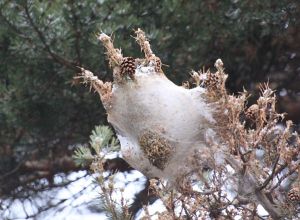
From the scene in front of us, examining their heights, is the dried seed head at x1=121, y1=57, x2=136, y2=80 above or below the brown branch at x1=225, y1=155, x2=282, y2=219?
above

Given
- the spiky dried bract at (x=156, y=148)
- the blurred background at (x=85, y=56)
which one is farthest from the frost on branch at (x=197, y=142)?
the blurred background at (x=85, y=56)

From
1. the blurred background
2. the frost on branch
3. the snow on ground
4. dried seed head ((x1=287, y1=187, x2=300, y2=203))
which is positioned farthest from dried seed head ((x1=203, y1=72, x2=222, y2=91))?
the snow on ground

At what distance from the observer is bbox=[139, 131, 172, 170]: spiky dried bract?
5.04 ft

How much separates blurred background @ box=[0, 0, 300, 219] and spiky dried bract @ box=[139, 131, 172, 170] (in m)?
0.87

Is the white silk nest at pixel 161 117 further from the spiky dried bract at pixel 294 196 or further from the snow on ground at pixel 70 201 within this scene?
the snow on ground at pixel 70 201

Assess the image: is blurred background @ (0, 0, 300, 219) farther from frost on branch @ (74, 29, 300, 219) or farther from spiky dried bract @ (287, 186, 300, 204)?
spiky dried bract @ (287, 186, 300, 204)

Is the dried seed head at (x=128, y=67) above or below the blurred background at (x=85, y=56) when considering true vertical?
below

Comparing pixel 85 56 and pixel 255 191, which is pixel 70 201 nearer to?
pixel 85 56

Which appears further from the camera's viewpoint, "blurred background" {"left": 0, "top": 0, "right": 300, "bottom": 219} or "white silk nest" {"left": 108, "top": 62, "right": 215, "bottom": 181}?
"blurred background" {"left": 0, "top": 0, "right": 300, "bottom": 219}

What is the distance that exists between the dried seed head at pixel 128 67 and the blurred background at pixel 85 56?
0.88 meters

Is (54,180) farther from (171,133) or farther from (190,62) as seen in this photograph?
(171,133)

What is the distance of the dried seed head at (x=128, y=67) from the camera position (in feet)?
4.88

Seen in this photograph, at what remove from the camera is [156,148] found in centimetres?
153

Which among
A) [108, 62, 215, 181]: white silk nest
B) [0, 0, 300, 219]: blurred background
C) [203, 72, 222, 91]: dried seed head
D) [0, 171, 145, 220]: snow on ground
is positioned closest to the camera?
[203, 72, 222, 91]: dried seed head
